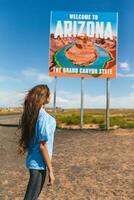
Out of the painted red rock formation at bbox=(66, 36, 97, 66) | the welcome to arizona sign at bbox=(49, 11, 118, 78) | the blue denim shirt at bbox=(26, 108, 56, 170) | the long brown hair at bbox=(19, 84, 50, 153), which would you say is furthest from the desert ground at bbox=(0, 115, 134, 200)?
the painted red rock formation at bbox=(66, 36, 97, 66)

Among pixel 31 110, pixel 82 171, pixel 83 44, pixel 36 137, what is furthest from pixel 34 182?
pixel 83 44

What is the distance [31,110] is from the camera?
5508mm

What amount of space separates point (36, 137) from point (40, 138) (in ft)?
0.30

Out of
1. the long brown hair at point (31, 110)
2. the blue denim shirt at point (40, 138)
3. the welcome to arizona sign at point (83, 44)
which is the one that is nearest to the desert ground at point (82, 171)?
the long brown hair at point (31, 110)

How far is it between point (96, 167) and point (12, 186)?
3309 millimetres

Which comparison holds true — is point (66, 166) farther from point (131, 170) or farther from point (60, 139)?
point (60, 139)

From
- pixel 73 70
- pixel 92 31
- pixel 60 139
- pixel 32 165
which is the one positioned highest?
pixel 92 31

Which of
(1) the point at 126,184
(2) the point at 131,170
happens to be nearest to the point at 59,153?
(2) the point at 131,170

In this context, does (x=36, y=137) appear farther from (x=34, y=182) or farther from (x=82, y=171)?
(x=82, y=171)

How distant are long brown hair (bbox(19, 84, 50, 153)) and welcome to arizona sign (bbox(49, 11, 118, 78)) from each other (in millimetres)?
20913

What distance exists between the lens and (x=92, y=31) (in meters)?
26.7

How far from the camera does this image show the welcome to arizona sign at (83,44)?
26.5 meters

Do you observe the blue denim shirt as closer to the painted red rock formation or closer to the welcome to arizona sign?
the welcome to arizona sign

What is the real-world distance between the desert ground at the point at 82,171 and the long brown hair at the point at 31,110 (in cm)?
222
